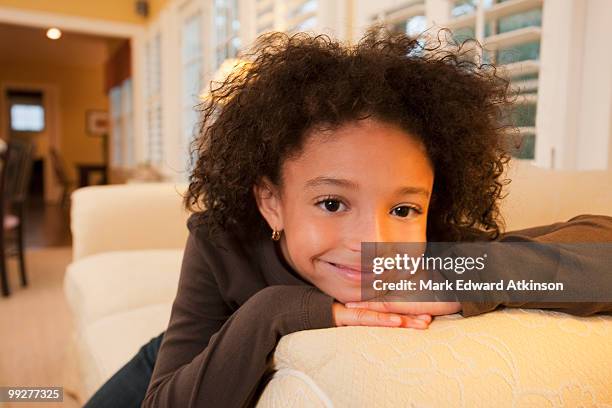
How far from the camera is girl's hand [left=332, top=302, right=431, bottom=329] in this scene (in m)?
0.47

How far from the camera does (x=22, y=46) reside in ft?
24.3

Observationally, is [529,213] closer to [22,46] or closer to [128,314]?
[128,314]

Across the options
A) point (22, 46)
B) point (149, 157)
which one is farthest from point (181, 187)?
point (22, 46)

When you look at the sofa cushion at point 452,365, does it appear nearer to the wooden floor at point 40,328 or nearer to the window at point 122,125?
the wooden floor at point 40,328

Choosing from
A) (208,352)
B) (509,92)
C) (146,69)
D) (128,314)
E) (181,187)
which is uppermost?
(146,69)

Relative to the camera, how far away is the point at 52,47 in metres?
7.42

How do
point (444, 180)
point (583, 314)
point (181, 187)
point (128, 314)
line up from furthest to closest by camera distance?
point (181, 187) → point (128, 314) → point (444, 180) → point (583, 314)

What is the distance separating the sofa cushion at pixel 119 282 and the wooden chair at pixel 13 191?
4.97 feet

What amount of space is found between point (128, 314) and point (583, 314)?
105cm

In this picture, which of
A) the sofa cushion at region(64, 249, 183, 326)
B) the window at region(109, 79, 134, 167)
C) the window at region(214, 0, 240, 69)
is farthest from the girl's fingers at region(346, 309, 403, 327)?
the window at region(109, 79, 134, 167)

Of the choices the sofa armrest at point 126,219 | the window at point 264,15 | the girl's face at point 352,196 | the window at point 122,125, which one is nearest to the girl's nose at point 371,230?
the girl's face at point 352,196

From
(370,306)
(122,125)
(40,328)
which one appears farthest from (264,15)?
(122,125)

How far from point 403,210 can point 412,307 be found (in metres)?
0.12

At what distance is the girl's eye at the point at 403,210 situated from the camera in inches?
22.0
